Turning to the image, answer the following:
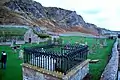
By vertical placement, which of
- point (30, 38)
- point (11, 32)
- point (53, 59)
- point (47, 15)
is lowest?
point (53, 59)

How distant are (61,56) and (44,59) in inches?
64.3

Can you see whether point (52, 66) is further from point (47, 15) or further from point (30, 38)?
point (47, 15)

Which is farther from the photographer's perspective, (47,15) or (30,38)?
(47,15)

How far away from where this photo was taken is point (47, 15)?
143 metres

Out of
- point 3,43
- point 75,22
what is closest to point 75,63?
point 3,43

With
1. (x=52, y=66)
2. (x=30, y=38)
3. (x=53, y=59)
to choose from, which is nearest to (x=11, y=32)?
(x=30, y=38)

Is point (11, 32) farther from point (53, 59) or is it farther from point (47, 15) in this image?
point (47, 15)

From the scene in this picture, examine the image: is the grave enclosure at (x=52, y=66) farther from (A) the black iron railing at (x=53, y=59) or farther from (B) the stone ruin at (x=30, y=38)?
(B) the stone ruin at (x=30, y=38)

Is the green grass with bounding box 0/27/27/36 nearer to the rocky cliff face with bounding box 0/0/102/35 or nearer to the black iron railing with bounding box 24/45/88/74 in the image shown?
the black iron railing with bounding box 24/45/88/74

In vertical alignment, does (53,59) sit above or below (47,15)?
below

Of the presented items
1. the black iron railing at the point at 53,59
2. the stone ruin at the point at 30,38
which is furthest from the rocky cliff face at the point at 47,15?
the black iron railing at the point at 53,59

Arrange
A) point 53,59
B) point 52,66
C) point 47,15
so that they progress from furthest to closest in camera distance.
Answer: point 47,15, point 52,66, point 53,59

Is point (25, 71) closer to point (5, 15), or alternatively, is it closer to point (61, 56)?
→ point (61, 56)

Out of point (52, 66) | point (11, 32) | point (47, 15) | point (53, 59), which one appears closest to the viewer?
point (53, 59)
